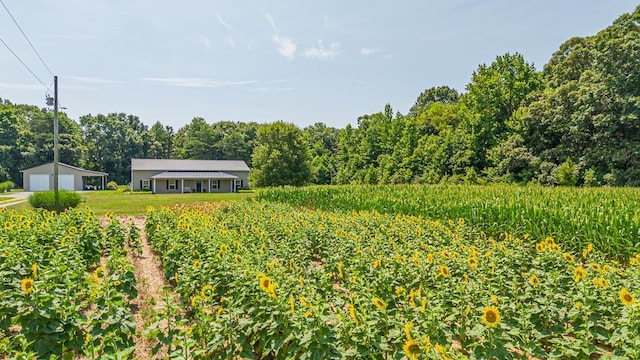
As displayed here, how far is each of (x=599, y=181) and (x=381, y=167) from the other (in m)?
20.8

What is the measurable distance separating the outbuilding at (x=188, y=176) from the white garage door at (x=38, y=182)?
999 cm

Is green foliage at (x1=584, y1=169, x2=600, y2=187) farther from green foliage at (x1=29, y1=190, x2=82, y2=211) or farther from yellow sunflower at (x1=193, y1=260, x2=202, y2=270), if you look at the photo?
green foliage at (x1=29, y1=190, x2=82, y2=211)

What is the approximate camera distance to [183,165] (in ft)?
144

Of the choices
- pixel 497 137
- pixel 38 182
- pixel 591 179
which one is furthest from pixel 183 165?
pixel 591 179

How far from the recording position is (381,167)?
38938 millimetres

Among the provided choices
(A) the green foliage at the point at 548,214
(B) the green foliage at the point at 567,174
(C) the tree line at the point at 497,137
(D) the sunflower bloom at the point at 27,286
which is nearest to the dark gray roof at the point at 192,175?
(C) the tree line at the point at 497,137

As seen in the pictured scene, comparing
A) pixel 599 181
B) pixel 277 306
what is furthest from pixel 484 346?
pixel 599 181

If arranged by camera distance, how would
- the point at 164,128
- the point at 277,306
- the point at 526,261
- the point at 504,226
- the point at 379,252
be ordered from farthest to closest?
the point at 164,128
the point at 504,226
the point at 379,252
the point at 526,261
the point at 277,306

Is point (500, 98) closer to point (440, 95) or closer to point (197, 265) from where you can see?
point (197, 265)

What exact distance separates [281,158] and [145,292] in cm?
2867

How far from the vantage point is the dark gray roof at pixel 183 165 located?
137 ft

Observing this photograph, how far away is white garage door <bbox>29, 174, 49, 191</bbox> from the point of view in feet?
136

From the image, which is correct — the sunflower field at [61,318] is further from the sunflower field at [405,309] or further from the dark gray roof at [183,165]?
the dark gray roof at [183,165]

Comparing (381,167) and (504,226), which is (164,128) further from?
(504,226)
